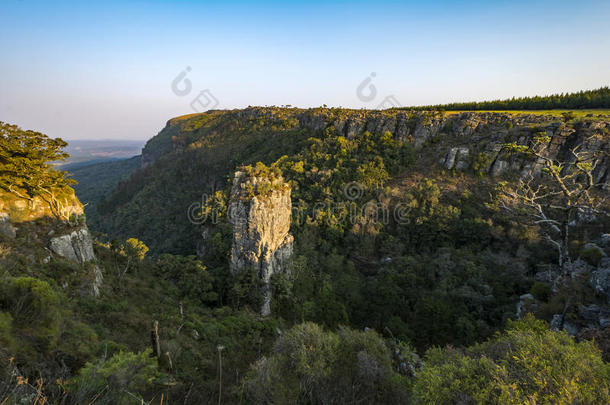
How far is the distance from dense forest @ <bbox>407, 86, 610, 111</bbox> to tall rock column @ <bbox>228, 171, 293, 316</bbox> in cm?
6150

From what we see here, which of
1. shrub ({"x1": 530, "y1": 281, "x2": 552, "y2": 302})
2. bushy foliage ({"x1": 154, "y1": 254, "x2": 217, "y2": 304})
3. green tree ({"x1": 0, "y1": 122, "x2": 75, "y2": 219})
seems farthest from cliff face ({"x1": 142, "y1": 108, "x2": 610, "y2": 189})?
green tree ({"x1": 0, "y1": 122, "x2": 75, "y2": 219})

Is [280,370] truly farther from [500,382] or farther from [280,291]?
[280,291]

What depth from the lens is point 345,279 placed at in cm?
3425

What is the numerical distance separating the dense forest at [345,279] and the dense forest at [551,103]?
12.2 m

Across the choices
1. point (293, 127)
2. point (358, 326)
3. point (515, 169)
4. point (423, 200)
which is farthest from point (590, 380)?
point (293, 127)

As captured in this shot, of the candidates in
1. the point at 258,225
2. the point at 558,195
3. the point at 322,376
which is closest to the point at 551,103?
the point at 558,195

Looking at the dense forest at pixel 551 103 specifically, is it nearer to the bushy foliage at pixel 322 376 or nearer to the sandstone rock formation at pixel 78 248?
the bushy foliage at pixel 322 376

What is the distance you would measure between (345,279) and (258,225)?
14647mm

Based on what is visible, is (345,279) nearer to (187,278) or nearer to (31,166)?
(187,278)

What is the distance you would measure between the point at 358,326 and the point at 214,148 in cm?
7310

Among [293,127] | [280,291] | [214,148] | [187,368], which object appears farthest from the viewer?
[214,148]

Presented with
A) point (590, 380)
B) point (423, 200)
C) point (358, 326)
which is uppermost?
point (590, 380)

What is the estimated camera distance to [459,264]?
105 feet

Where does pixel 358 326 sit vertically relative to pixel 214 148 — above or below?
below
